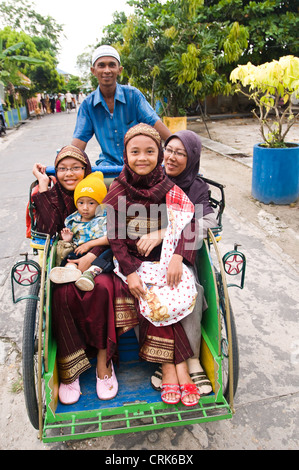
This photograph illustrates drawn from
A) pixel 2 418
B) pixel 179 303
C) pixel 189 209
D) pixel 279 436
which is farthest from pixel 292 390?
pixel 2 418

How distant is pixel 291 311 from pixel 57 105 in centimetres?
3273

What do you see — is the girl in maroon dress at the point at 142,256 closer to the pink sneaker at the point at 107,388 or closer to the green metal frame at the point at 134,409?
the green metal frame at the point at 134,409

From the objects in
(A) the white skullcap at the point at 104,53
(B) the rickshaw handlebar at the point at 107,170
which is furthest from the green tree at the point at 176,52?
(B) the rickshaw handlebar at the point at 107,170

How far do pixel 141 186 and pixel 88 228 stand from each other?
17.1 inches

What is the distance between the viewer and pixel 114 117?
3.01 metres

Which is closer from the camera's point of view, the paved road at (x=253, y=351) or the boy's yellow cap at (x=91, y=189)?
the paved road at (x=253, y=351)

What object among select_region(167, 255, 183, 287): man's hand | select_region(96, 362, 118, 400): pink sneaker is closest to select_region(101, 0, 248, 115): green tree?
select_region(167, 255, 183, 287): man's hand

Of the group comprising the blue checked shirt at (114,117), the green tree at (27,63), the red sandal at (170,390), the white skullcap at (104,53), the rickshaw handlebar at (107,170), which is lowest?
the red sandal at (170,390)

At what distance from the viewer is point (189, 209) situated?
2.00 metres

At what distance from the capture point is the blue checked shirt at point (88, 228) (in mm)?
2133

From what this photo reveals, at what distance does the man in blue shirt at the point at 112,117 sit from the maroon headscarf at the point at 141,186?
37.9 inches

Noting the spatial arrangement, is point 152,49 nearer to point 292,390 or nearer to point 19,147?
point 19,147

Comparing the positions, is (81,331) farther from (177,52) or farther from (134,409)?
(177,52)

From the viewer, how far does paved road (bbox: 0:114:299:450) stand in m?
1.90
